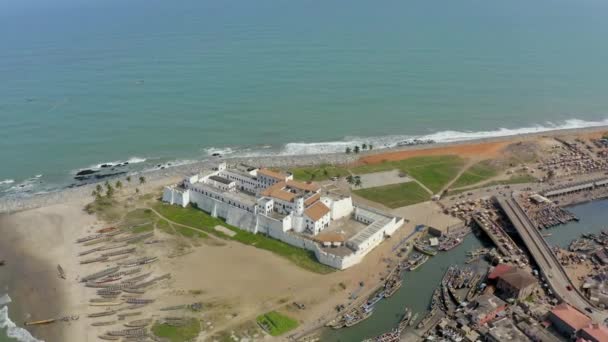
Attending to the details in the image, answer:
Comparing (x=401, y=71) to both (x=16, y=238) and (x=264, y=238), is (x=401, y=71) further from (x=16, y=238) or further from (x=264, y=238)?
(x=16, y=238)

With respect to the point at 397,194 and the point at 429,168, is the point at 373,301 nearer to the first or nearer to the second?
the point at 397,194

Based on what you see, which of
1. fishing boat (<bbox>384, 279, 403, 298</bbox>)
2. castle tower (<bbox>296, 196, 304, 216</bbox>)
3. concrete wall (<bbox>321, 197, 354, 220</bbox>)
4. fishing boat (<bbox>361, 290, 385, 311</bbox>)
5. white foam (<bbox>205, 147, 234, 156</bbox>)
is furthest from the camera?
white foam (<bbox>205, 147, 234, 156</bbox>)

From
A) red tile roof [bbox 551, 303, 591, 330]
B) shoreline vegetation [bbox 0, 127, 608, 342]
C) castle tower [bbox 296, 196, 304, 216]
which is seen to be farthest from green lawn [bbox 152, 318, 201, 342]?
red tile roof [bbox 551, 303, 591, 330]

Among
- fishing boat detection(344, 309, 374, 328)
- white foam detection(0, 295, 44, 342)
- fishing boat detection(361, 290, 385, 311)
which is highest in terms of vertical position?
fishing boat detection(361, 290, 385, 311)

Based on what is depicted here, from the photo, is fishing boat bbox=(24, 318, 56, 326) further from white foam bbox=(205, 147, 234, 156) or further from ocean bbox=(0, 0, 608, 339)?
white foam bbox=(205, 147, 234, 156)

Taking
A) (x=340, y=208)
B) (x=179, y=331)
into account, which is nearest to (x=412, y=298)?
(x=340, y=208)

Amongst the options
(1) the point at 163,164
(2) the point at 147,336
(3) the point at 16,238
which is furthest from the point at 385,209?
(3) the point at 16,238
